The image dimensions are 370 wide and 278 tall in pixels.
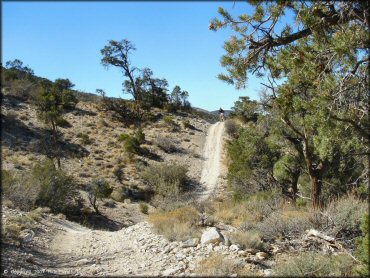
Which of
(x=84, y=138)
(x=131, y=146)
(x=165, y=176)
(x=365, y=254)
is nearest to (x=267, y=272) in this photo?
(x=365, y=254)

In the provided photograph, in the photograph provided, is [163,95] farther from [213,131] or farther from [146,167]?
[146,167]

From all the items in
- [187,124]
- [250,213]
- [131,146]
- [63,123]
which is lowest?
[250,213]

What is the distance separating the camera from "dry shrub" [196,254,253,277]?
6.07 meters

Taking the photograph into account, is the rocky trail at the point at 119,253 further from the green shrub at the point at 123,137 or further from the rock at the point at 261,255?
the green shrub at the point at 123,137

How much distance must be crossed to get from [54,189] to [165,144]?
1582 centimetres

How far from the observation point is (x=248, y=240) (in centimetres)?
775

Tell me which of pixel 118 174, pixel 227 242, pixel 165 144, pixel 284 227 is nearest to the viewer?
pixel 227 242

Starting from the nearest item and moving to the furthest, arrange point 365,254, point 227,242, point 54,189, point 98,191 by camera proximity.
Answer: point 365,254
point 227,242
point 54,189
point 98,191

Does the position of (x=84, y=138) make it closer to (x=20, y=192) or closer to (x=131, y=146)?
(x=131, y=146)

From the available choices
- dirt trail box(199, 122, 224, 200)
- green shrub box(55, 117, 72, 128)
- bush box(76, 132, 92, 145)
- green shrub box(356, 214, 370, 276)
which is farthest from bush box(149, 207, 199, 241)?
green shrub box(55, 117, 72, 128)

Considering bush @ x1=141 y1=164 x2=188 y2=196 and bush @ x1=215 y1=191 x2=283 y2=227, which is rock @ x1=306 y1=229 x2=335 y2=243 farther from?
bush @ x1=141 y1=164 x2=188 y2=196

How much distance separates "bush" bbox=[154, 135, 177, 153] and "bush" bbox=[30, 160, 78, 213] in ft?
43.8

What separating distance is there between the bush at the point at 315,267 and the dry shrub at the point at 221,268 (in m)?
Answer: 0.57

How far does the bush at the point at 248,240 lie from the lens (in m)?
7.66
